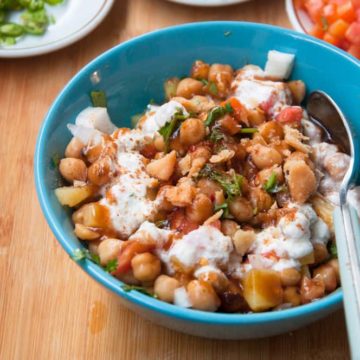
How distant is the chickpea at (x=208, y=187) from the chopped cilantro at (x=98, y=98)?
0.56 meters

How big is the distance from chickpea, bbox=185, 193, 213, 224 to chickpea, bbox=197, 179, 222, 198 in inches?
1.4

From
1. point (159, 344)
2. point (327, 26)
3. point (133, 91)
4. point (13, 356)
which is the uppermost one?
point (327, 26)

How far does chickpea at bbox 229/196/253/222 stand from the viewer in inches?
74.5

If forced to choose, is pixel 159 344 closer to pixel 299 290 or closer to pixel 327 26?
pixel 299 290

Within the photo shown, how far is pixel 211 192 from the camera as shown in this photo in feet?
6.30

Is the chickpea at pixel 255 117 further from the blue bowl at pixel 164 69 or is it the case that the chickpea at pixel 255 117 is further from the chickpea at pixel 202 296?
the chickpea at pixel 202 296

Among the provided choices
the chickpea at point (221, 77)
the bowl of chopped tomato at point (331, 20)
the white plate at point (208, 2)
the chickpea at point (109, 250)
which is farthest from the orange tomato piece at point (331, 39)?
the chickpea at point (109, 250)

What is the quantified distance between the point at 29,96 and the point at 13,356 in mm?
1130

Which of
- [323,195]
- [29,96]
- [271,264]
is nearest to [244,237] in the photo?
[271,264]

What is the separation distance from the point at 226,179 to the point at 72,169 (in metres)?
0.51

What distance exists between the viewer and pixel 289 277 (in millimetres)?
1780

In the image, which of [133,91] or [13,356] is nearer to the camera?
[13,356]

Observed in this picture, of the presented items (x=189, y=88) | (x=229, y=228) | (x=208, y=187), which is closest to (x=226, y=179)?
(x=208, y=187)

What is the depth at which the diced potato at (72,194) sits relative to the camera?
1.97 m
